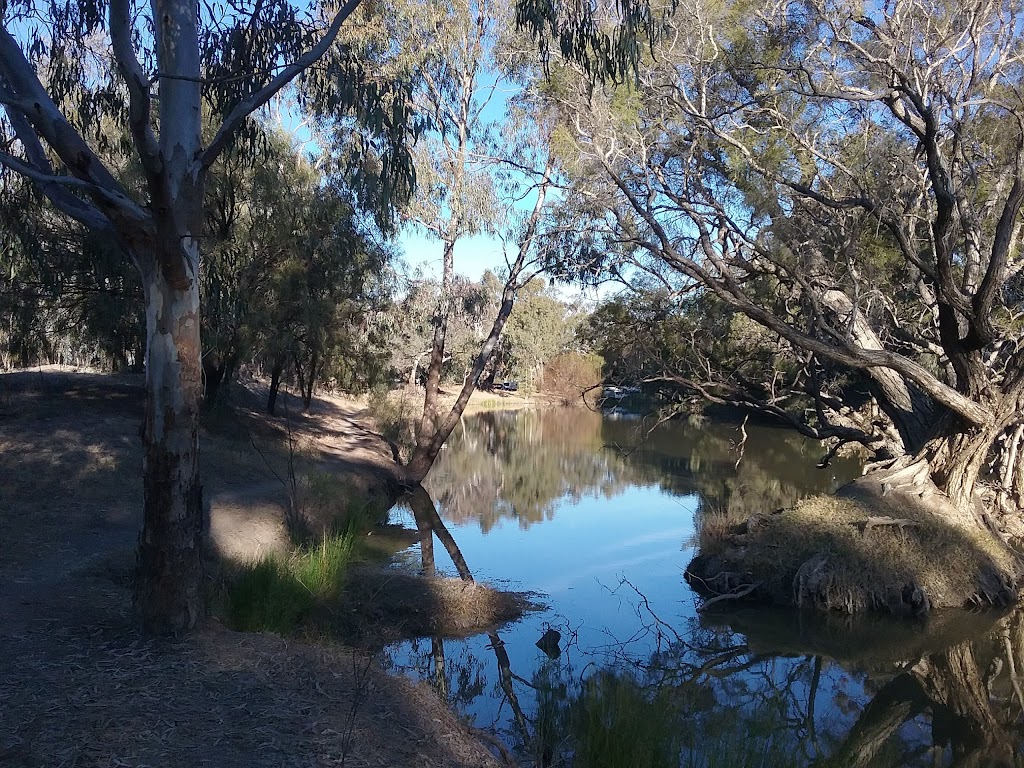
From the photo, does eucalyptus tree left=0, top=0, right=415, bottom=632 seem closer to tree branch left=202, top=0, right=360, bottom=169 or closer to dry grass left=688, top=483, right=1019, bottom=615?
tree branch left=202, top=0, right=360, bottom=169

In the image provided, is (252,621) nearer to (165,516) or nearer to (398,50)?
(165,516)

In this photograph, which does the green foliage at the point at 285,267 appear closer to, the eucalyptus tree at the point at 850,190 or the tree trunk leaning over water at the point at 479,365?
the tree trunk leaning over water at the point at 479,365

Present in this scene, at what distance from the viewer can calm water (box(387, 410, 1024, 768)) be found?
431cm

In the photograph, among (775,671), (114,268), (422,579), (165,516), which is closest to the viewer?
(165,516)

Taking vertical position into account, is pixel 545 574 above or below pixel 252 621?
below

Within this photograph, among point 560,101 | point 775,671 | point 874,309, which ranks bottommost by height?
point 775,671

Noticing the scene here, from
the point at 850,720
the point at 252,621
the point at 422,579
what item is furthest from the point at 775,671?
the point at 252,621

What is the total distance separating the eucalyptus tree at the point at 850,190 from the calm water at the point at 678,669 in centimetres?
240

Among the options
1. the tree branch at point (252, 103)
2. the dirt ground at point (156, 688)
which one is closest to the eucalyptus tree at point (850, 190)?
the tree branch at point (252, 103)

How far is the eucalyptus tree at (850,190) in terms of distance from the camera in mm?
8789

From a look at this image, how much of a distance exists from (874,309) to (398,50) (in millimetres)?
7712

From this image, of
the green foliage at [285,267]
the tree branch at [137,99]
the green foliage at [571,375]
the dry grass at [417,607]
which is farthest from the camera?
the green foliage at [571,375]

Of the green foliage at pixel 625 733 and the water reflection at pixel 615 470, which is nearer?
the green foliage at pixel 625 733

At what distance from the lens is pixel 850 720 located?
571 centimetres
